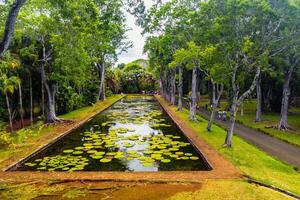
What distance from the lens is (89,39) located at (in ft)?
98.8

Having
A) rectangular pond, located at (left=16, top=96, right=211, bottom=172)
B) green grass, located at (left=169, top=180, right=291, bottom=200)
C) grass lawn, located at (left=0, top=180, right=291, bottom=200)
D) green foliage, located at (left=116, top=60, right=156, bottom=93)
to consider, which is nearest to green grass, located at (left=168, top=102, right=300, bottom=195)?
green grass, located at (left=169, top=180, right=291, bottom=200)

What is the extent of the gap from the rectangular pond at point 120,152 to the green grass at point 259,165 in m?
1.47

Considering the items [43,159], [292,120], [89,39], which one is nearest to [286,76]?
[292,120]

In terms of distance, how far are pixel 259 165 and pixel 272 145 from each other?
628 cm

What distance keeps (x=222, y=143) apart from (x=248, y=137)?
4530 millimetres

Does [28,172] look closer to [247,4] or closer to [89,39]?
[247,4]

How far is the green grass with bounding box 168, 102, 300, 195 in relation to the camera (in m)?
13.7

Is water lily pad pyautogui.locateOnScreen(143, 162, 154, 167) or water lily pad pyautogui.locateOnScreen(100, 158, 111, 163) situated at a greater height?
water lily pad pyautogui.locateOnScreen(100, 158, 111, 163)

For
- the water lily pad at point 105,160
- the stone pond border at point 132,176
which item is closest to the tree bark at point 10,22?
the stone pond border at point 132,176

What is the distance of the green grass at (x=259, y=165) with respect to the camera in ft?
44.8

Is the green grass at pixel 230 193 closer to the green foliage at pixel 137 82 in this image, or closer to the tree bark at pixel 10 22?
the tree bark at pixel 10 22

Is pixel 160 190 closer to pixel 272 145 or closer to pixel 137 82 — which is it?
pixel 272 145

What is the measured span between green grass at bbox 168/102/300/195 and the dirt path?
81 cm

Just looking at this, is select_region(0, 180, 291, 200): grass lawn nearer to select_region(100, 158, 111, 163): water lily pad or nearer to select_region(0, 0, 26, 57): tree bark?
select_region(100, 158, 111, 163): water lily pad
